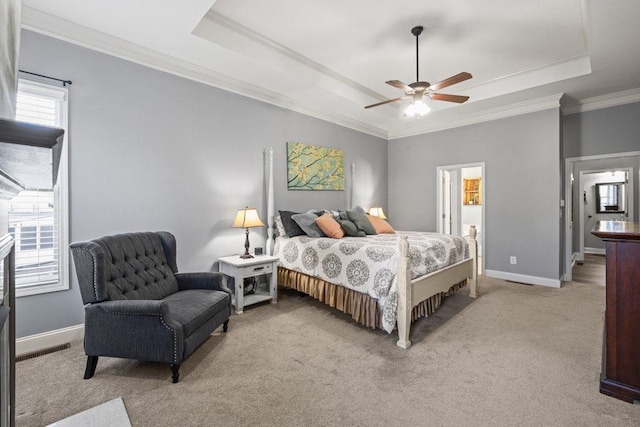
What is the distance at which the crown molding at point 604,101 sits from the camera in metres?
4.17

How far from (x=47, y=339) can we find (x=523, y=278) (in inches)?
228

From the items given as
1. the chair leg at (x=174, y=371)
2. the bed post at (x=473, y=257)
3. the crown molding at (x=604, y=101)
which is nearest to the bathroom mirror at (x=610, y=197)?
the crown molding at (x=604, y=101)

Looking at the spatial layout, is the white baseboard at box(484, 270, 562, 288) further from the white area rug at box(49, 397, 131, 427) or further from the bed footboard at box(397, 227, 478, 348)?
the white area rug at box(49, 397, 131, 427)

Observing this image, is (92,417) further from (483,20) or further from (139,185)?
(483,20)

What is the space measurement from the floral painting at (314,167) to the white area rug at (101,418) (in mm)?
3119

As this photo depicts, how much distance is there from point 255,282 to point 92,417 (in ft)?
7.37

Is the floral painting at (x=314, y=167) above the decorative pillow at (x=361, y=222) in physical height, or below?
above

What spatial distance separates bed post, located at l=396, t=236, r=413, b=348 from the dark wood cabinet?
4.03 feet

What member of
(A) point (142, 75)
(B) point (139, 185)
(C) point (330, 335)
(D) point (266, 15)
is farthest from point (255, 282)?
(D) point (266, 15)

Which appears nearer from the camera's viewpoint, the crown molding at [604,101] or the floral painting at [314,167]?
the crown molding at [604,101]

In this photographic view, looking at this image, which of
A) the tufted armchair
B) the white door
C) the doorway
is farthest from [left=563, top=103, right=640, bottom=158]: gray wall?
the tufted armchair

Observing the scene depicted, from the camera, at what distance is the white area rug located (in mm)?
1630

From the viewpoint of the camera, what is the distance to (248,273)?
336 cm

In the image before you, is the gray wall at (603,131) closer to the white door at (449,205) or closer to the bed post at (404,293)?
the white door at (449,205)
